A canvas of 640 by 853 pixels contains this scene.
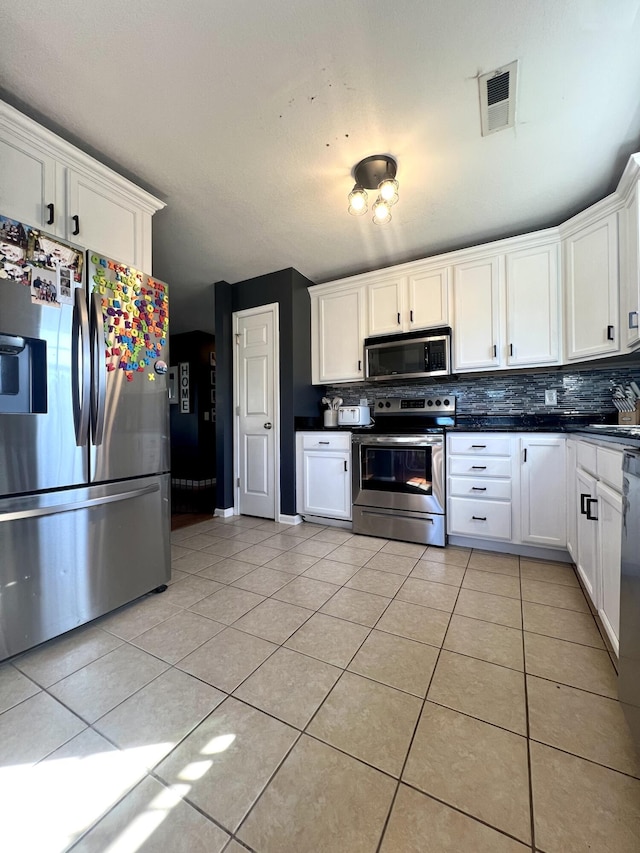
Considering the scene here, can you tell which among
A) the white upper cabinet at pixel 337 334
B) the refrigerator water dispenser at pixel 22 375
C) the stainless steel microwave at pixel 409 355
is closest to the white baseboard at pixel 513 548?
the stainless steel microwave at pixel 409 355

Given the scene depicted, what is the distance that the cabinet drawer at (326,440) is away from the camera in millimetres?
2988

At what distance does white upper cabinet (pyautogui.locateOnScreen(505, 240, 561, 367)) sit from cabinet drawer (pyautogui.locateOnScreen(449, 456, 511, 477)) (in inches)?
30.4

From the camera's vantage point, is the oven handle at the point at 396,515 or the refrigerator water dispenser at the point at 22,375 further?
the oven handle at the point at 396,515

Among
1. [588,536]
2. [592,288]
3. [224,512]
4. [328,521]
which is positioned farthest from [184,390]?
[588,536]

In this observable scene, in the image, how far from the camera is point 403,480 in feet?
9.01

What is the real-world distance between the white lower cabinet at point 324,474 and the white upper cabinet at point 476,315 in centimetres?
116

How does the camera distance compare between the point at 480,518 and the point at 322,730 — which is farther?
the point at 480,518

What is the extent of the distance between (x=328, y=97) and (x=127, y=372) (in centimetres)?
158

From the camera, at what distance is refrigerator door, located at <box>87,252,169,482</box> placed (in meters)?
1.60

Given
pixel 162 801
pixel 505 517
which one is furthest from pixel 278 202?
pixel 162 801

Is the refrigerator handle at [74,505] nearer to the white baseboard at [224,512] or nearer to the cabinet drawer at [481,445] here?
the white baseboard at [224,512]

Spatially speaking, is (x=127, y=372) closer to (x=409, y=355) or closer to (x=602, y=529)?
(x=409, y=355)

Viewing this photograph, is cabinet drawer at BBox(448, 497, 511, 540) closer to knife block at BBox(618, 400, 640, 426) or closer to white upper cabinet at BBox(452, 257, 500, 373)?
knife block at BBox(618, 400, 640, 426)

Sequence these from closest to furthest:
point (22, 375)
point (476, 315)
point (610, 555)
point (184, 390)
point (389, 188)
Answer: point (610, 555), point (22, 375), point (389, 188), point (476, 315), point (184, 390)
